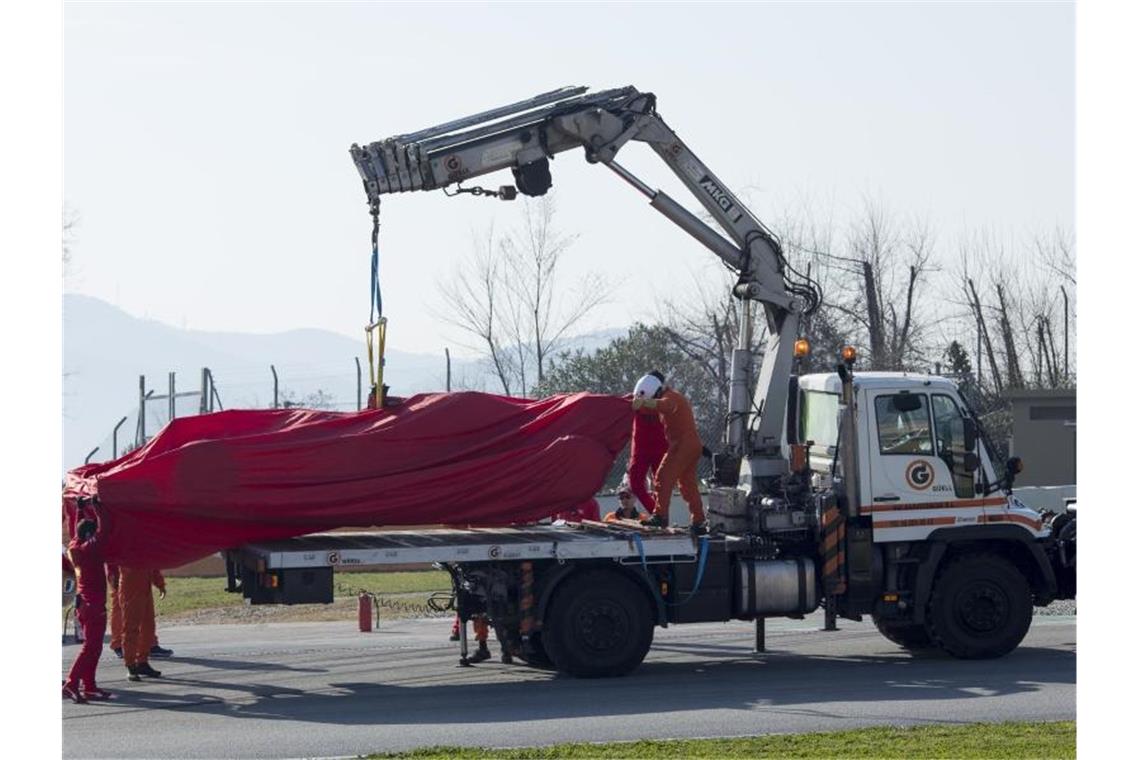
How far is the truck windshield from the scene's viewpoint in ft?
58.1

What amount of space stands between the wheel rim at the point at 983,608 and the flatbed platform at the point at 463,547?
284 cm

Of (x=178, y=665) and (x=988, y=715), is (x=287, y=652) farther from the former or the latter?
(x=988, y=715)

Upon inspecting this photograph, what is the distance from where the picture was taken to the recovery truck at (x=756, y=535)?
53.6ft

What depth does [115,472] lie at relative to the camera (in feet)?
50.8

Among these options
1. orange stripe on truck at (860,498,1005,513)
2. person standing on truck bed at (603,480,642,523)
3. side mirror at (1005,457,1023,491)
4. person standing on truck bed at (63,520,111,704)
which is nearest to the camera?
person standing on truck bed at (63,520,111,704)

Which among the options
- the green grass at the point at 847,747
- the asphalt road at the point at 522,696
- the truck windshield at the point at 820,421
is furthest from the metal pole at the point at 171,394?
the green grass at the point at 847,747

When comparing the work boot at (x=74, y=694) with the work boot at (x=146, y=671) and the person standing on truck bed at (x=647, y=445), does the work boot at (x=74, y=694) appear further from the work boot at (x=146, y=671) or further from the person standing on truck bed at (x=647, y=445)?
the person standing on truck bed at (x=647, y=445)

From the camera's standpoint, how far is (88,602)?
15539 millimetres

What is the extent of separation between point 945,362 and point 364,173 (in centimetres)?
2682

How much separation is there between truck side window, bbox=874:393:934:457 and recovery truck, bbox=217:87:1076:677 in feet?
0.07

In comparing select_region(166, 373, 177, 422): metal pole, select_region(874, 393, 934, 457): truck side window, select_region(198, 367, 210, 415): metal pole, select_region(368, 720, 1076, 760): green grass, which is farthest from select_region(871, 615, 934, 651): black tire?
select_region(166, 373, 177, 422): metal pole

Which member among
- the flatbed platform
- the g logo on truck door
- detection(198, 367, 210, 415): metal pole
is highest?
detection(198, 367, 210, 415): metal pole

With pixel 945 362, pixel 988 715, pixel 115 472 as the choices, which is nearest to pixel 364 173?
pixel 115 472

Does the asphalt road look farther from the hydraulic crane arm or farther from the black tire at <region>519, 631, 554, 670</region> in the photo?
the hydraulic crane arm
